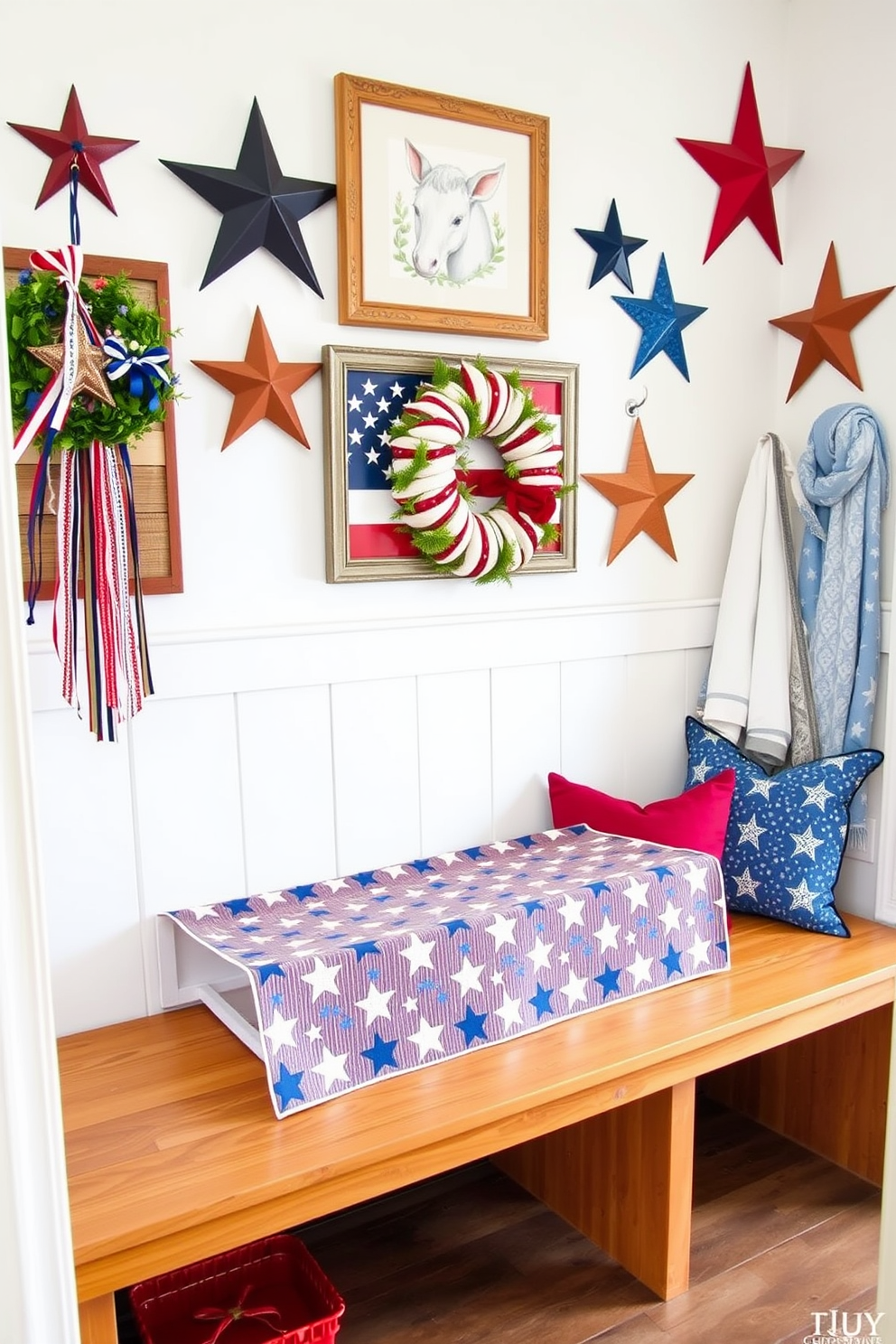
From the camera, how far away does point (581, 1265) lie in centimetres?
203

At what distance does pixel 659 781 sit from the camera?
255cm

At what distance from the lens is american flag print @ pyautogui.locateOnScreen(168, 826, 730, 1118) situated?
5.29 feet

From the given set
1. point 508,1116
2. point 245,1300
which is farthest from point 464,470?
point 245,1300

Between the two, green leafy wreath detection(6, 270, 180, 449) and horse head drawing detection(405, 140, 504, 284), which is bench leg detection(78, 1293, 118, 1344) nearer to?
green leafy wreath detection(6, 270, 180, 449)

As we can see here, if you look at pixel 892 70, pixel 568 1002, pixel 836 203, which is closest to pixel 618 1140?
pixel 568 1002

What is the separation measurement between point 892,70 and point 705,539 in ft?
3.38

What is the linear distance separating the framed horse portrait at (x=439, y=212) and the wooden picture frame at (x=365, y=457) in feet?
0.25

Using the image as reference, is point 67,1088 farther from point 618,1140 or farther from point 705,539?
point 705,539

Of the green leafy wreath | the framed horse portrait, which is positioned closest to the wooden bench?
the green leafy wreath

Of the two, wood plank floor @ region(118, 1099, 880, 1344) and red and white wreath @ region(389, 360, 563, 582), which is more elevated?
red and white wreath @ region(389, 360, 563, 582)

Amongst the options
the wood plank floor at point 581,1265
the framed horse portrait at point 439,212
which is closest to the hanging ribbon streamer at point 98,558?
the framed horse portrait at point 439,212

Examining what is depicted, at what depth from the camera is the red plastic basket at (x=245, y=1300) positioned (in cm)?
166

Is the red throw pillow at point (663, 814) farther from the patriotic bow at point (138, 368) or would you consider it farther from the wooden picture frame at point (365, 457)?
the patriotic bow at point (138, 368)

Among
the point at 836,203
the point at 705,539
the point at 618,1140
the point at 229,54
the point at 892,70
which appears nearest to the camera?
the point at 229,54
